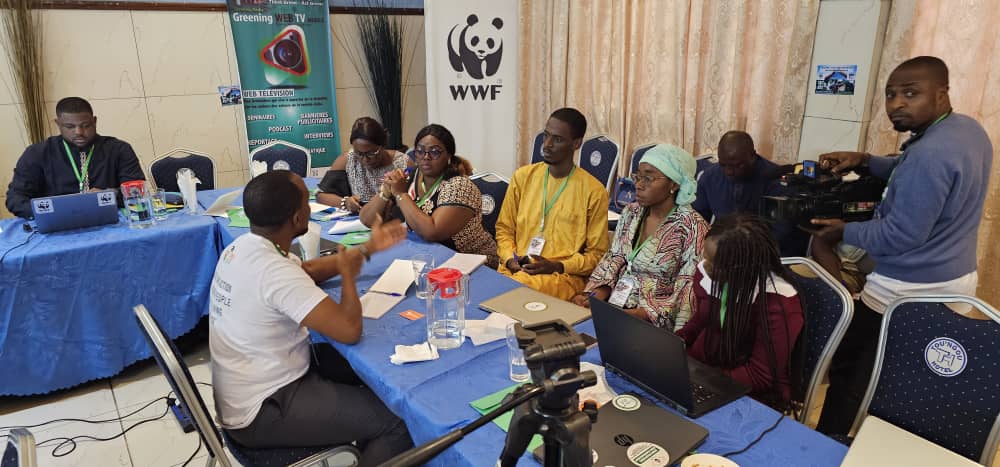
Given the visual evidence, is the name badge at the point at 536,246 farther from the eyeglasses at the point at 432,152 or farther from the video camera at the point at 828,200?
the video camera at the point at 828,200

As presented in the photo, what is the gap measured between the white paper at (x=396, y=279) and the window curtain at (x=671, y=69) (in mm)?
2448

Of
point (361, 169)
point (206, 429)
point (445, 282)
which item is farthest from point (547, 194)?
point (206, 429)

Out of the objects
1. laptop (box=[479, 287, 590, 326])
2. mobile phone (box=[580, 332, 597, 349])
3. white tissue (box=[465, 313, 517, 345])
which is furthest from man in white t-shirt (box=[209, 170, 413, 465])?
mobile phone (box=[580, 332, 597, 349])

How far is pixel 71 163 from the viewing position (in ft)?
10.9

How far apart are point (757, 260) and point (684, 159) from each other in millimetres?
643

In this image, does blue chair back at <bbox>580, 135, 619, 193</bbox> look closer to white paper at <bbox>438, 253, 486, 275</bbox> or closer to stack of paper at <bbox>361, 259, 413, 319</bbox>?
white paper at <bbox>438, 253, 486, 275</bbox>

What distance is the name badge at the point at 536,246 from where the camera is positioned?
2.68m

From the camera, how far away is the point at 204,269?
3.06 m

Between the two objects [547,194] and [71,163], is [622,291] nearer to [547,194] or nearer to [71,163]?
[547,194]

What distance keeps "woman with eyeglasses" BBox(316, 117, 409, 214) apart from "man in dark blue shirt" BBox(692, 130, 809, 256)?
1760 millimetres

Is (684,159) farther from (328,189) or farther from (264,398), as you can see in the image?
(328,189)

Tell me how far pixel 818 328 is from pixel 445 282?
3.50 feet

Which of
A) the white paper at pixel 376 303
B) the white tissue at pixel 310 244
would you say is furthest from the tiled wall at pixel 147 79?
the white paper at pixel 376 303

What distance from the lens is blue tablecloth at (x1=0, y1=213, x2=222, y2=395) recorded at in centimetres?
262
